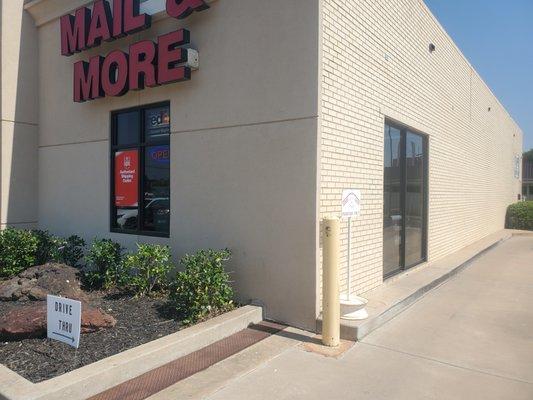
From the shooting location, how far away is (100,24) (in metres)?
7.95

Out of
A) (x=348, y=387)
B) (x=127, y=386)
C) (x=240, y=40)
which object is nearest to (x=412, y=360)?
(x=348, y=387)

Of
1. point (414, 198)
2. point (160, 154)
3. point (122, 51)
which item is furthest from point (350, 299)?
point (122, 51)

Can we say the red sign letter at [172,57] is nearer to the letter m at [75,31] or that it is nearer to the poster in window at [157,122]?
the poster in window at [157,122]

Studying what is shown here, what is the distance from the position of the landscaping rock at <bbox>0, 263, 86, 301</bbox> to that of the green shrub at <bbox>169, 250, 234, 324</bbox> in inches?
59.0

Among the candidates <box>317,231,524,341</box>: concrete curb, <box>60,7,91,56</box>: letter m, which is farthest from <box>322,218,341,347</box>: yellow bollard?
<box>60,7,91,56</box>: letter m

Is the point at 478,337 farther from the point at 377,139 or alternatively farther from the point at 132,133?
the point at 132,133

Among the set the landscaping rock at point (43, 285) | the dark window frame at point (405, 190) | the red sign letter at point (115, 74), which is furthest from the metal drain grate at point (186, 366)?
the red sign letter at point (115, 74)

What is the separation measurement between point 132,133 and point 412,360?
581 centimetres

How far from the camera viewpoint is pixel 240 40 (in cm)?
616

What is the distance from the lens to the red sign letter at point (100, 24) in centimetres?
780

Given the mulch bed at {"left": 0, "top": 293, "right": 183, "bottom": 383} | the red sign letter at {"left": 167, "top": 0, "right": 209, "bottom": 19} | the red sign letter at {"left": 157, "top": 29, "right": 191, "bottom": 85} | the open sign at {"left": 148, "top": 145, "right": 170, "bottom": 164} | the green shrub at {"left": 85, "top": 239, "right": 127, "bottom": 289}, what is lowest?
the mulch bed at {"left": 0, "top": 293, "right": 183, "bottom": 383}

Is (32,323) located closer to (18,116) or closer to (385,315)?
(385,315)

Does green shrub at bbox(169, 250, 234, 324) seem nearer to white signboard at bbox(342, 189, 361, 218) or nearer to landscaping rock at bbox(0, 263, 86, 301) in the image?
landscaping rock at bbox(0, 263, 86, 301)

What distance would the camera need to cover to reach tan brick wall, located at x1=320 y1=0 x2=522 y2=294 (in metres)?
5.77
